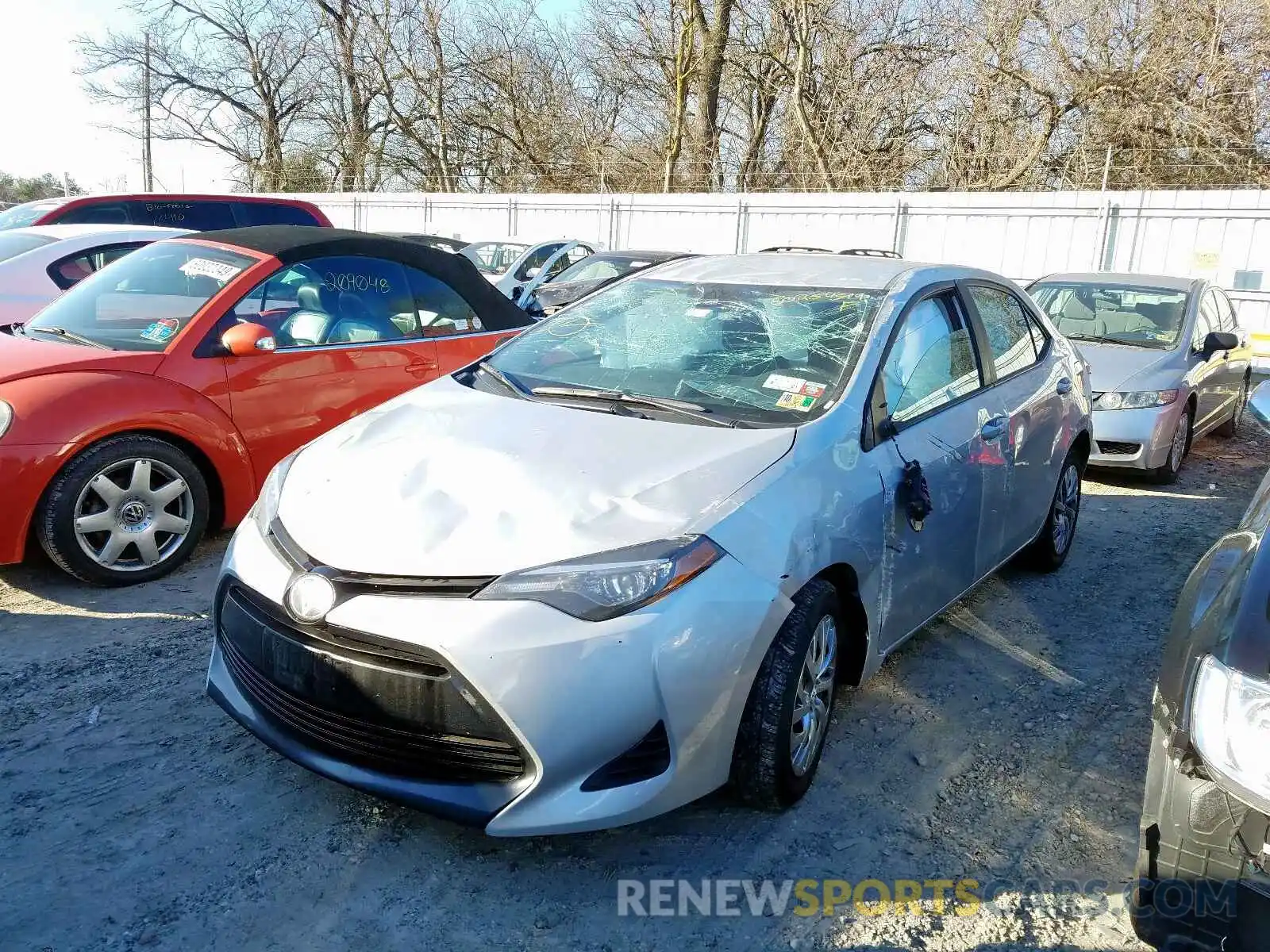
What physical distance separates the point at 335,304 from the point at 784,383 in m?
2.96

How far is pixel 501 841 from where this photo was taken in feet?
8.64

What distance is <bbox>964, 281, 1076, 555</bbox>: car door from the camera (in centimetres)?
391

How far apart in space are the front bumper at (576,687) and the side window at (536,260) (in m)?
11.6

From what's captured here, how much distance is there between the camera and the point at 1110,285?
7.98 m

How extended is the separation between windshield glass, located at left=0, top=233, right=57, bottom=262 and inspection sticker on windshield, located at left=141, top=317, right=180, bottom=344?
12.5 ft

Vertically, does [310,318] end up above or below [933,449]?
above

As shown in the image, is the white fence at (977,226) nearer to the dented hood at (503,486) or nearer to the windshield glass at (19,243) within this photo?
the dented hood at (503,486)

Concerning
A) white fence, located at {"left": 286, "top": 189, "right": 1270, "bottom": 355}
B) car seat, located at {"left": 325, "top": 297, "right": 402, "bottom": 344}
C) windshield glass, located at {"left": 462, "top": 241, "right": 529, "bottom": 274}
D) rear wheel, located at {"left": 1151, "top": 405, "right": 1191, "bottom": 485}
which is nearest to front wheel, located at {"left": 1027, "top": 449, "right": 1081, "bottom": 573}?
rear wheel, located at {"left": 1151, "top": 405, "right": 1191, "bottom": 485}

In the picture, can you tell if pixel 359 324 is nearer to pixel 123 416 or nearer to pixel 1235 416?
pixel 123 416

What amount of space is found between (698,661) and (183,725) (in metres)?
1.88

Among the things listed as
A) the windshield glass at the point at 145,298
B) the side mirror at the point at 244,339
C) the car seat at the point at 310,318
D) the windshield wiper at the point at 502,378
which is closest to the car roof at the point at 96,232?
the windshield glass at the point at 145,298

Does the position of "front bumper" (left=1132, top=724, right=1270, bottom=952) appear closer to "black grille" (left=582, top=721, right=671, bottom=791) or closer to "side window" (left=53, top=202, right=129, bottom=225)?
"black grille" (left=582, top=721, right=671, bottom=791)

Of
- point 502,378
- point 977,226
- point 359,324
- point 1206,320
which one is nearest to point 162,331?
point 359,324

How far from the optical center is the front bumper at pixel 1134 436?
21.8ft
